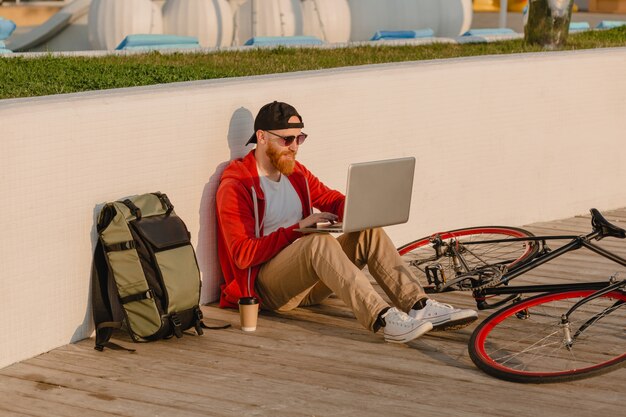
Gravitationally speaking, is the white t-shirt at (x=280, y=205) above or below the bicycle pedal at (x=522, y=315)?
above

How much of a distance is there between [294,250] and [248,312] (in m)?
0.40

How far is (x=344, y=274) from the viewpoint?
21.3 feet

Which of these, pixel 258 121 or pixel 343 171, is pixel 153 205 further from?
pixel 343 171

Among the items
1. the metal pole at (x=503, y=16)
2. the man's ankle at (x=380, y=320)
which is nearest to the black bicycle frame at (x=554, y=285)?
the man's ankle at (x=380, y=320)

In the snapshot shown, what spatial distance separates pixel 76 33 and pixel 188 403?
18.2m

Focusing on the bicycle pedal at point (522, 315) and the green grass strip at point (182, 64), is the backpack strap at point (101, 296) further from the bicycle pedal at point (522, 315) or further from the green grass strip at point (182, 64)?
the bicycle pedal at point (522, 315)

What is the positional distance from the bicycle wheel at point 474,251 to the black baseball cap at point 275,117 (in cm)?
A: 102

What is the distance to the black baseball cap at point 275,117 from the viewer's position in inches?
273

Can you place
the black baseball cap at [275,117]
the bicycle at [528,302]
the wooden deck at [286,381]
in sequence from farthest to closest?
the black baseball cap at [275,117]
the bicycle at [528,302]
the wooden deck at [286,381]

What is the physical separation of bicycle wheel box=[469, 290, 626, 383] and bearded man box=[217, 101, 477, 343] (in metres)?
0.27

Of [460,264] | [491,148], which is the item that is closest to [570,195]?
[491,148]

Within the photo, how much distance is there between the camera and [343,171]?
8.34 m

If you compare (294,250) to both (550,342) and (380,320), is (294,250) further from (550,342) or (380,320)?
(550,342)

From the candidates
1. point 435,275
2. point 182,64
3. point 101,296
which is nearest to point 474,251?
point 435,275
